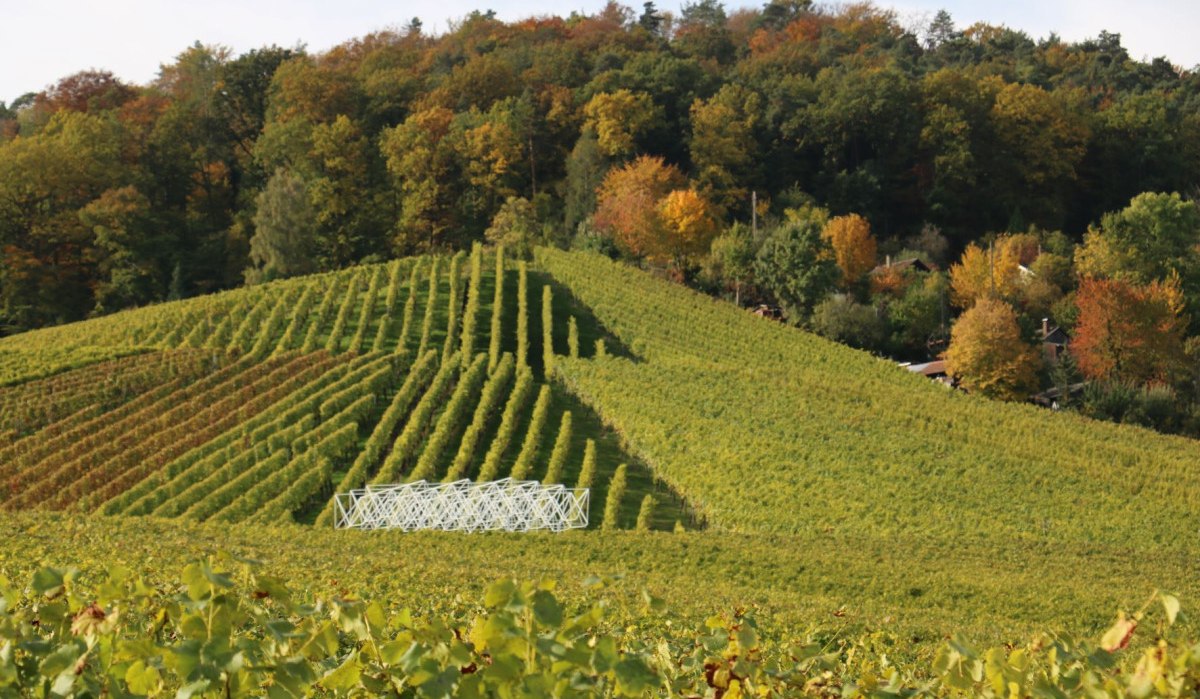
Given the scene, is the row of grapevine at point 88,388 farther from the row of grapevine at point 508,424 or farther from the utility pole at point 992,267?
the utility pole at point 992,267

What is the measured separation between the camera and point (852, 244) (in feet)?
196

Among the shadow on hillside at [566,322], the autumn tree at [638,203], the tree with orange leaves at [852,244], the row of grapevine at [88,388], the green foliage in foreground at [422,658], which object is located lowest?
the row of grapevine at [88,388]

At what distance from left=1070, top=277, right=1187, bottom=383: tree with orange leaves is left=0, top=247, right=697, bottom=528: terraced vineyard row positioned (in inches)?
829

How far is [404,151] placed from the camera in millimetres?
64688

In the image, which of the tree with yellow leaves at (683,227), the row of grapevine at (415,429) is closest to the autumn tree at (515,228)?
the tree with yellow leaves at (683,227)

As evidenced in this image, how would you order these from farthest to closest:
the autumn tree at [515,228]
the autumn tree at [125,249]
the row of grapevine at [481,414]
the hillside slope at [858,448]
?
the autumn tree at [125,249], the autumn tree at [515,228], the row of grapevine at [481,414], the hillside slope at [858,448]

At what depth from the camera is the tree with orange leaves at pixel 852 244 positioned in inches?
2314

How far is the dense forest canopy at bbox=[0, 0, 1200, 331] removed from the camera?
2279 inches

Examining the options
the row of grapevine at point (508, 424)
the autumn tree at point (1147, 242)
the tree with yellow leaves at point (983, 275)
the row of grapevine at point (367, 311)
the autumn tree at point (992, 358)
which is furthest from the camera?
the autumn tree at point (1147, 242)

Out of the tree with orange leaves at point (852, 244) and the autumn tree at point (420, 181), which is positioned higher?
the autumn tree at point (420, 181)

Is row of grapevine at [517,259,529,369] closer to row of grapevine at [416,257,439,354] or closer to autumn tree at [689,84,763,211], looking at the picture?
row of grapevine at [416,257,439,354]

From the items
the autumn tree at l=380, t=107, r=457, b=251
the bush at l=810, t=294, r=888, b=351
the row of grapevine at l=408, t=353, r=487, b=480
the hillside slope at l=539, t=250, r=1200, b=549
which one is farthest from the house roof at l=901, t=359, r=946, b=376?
the autumn tree at l=380, t=107, r=457, b=251

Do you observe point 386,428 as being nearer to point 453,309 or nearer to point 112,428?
point 112,428

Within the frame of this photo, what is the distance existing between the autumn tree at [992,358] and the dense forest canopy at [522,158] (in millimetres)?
11284
